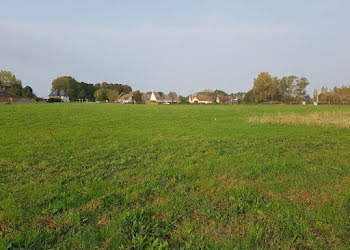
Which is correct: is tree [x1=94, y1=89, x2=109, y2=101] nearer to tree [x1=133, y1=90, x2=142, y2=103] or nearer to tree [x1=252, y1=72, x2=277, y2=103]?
tree [x1=133, y1=90, x2=142, y2=103]

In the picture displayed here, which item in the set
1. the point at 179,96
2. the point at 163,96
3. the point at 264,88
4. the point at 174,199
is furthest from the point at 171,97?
the point at 174,199

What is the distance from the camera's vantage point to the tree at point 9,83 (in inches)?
3595

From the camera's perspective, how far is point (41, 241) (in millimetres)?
2871

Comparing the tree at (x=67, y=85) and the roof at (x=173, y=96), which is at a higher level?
the tree at (x=67, y=85)

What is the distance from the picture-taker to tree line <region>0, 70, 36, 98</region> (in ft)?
299

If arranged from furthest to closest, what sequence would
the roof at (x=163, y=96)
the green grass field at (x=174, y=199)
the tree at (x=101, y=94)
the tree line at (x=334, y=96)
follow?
1. the roof at (x=163, y=96)
2. the tree at (x=101, y=94)
3. the tree line at (x=334, y=96)
4. the green grass field at (x=174, y=199)

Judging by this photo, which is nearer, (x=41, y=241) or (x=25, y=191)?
(x=41, y=241)

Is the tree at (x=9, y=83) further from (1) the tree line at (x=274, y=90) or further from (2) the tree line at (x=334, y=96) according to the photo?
(2) the tree line at (x=334, y=96)

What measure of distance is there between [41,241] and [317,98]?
353 ft

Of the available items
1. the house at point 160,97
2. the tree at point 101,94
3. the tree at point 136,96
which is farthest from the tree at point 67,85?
the tree at point 136,96

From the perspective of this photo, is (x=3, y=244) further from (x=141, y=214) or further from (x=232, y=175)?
(x=232, y=175)

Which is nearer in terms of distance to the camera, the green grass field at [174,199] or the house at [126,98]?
the green grass field at [174,199]

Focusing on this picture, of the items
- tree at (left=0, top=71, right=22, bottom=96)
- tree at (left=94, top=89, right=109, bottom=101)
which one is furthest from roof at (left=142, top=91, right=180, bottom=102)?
tree at (left=0, top=71, right=22, bottom=96)

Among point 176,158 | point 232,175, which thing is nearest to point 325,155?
point 232,175
